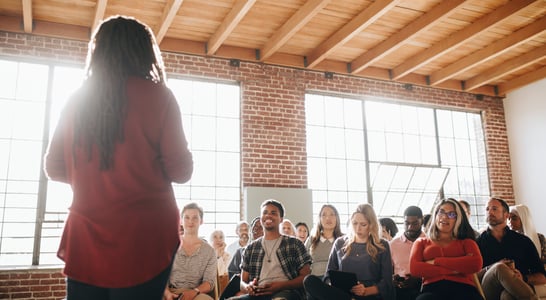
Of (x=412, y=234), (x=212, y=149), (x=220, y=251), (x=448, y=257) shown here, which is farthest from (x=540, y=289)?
(x=212, y=149)

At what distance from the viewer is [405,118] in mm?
8039

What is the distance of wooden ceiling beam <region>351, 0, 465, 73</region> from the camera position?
553cm

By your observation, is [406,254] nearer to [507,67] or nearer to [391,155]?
[391,155]

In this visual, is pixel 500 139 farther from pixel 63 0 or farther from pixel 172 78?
pixel 63 0

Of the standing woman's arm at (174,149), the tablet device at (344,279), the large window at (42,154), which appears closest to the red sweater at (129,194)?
the standing woman's arm at (174,149)

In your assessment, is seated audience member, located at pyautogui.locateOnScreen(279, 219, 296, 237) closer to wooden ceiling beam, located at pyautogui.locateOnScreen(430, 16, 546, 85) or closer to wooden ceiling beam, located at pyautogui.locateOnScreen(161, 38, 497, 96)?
wooden ceiling beam, located at pyautogui.locateOnScreen(161, 38, 497, 96)

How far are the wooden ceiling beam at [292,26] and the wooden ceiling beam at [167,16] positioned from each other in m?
1.36

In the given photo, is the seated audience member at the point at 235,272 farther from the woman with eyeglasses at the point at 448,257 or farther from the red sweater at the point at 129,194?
the red sweater at the point at 129,194

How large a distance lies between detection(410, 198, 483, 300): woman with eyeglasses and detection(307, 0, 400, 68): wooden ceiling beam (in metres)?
2.65

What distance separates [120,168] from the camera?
1205 millimetres

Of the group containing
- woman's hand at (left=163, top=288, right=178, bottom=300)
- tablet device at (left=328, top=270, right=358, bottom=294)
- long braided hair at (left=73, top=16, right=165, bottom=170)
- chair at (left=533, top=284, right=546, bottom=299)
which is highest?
long braided hair at (left=73, top=16, right=165, bottom=170)

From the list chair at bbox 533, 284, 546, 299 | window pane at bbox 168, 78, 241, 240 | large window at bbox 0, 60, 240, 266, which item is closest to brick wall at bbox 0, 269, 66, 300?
large window at bbox 0, 60, 240, 266

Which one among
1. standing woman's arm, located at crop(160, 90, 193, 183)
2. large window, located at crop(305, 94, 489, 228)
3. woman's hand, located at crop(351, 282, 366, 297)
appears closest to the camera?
standing woman's arm, located at crop(160, 90, 193, 183)

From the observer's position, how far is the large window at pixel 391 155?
24.0ft
